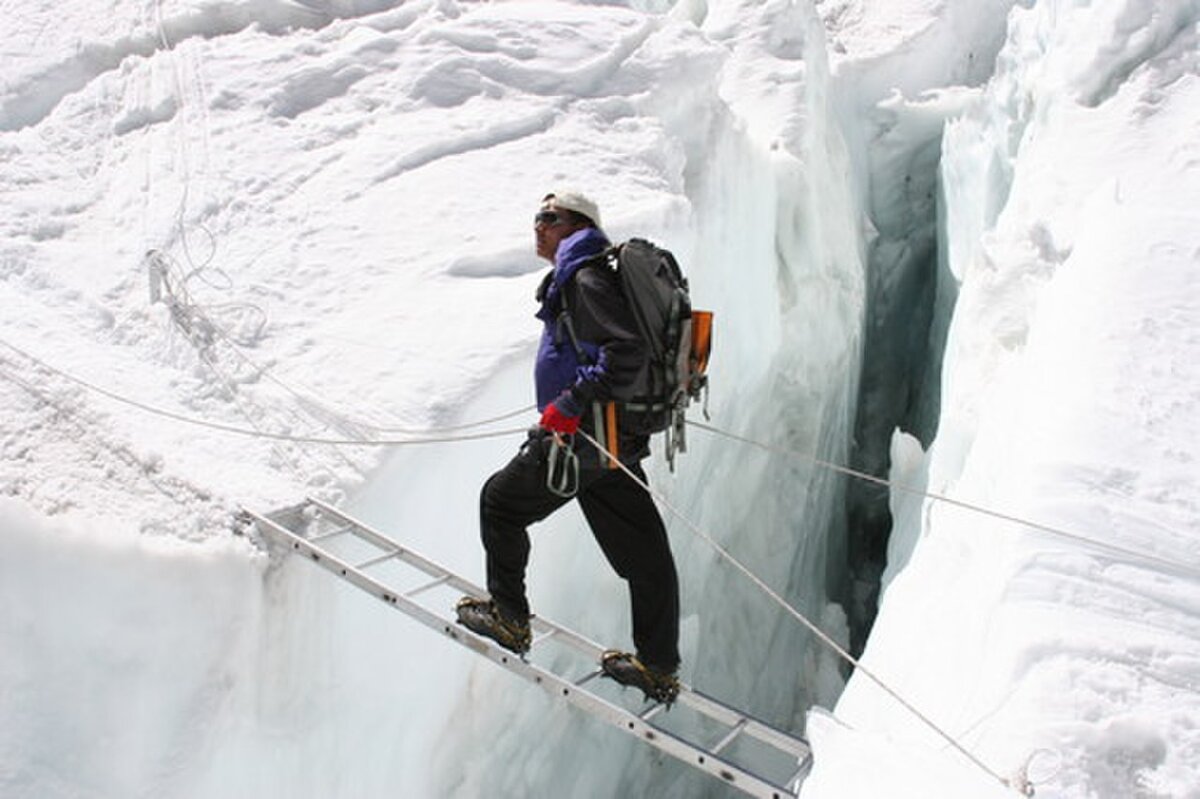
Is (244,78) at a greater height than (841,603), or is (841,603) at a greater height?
(244,78)

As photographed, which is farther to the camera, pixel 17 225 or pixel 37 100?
pixel 37 100

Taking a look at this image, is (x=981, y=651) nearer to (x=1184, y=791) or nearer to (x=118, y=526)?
(x=1184, y=791)

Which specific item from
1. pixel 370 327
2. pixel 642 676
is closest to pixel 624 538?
pixel 642 676

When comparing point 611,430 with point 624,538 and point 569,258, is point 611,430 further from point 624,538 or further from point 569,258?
point 569,258

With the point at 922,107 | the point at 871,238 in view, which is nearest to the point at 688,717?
the point at 871,238

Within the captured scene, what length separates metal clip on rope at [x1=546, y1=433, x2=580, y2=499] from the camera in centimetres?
246

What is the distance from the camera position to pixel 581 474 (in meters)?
2.55

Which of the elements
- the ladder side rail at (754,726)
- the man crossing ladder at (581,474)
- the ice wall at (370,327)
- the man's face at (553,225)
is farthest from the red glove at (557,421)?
the ice wall at (370,327)

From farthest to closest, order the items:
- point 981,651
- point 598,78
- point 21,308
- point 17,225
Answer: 1. point 598,78
2. point 17,225
3. point 21,308
4. point 981,651

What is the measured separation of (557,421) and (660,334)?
0.30 meters

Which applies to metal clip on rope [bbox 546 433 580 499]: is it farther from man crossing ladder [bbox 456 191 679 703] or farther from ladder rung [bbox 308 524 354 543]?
ladder rung [bbox 308 524 354 543]

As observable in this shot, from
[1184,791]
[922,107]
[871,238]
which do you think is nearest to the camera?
[1184,791]

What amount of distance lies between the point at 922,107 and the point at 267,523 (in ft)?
28.1

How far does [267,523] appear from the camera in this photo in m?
2.91
